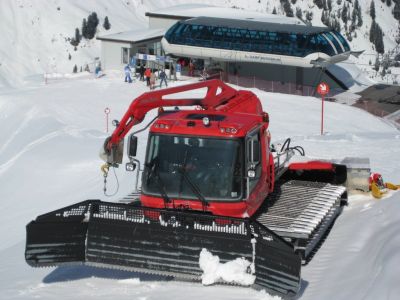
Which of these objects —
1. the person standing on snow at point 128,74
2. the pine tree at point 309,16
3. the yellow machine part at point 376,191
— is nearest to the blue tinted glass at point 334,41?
the person standing on snow at point 128,74

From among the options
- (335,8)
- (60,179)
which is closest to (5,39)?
(335,8)

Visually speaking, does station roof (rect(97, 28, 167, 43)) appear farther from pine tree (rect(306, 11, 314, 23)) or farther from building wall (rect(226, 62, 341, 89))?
pine tree (rect(306, 11, 314, 23))

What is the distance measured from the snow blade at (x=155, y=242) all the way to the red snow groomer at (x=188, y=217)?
0.04 ft

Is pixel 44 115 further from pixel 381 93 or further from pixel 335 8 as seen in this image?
pixel 335 8

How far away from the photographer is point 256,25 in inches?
1501

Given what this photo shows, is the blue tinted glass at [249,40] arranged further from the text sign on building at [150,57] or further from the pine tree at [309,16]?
the pine tree at [309,16]

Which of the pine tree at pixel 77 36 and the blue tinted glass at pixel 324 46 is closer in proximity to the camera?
the blue tinted glass at pixel 324 46

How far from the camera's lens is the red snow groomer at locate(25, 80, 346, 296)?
1022 centimetres

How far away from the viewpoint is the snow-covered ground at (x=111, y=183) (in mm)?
10469

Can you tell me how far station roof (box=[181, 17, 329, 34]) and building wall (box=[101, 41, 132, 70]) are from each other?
364 cm

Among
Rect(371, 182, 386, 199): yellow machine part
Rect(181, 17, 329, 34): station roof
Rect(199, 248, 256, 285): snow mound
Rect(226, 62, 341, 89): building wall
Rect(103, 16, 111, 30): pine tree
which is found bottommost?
Rect(226, 62, 341, 89): building wall

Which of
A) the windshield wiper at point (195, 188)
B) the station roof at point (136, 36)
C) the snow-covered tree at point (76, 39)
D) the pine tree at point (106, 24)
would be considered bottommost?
the snow-covered tree at point (76, 39)

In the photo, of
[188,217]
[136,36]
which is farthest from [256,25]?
[188,217]

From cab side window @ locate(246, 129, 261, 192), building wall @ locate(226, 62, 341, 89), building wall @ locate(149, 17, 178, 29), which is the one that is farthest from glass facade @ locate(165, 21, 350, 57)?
cab side window @ locate(246, 129, 261, 192)
